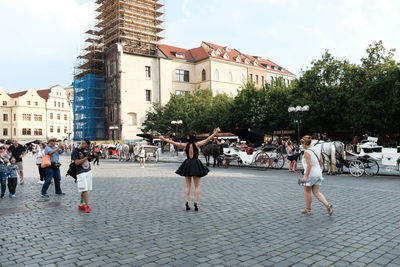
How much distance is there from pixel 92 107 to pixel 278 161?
5062cm

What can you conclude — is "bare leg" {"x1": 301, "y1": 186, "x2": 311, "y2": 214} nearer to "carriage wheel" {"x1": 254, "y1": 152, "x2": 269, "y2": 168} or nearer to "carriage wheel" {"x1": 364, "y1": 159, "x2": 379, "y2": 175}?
"carriage wheel" {"x1": 364, "y1": 159, "x2": 379, "y2": 175}

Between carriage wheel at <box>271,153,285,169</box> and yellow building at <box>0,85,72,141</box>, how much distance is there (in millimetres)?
76271

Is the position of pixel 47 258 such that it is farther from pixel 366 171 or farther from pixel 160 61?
pixel 160 61

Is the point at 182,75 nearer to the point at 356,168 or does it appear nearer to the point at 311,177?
the point at 356,168

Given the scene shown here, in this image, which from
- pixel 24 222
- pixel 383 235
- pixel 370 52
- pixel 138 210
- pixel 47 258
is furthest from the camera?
pixel 370 52

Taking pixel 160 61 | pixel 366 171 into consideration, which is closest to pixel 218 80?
pixel 160 61

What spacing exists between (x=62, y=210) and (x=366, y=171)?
13.0 m

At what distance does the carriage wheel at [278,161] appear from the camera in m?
19.8

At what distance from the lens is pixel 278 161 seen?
65.6ft

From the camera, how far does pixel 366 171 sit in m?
15.5

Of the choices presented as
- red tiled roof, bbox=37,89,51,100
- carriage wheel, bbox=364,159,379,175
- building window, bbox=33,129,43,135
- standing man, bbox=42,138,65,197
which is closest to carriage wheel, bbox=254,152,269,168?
carriage wheel, bbox=364,159,379,175

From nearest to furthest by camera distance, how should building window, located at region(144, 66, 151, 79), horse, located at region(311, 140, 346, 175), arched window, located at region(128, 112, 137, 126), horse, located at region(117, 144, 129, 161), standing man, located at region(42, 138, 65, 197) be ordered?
standing man, located at region(42, 138, 65, 197) → horse, located at region(311, 140, 346, 175) → horse, located at region(117, 144, 129, 161) → arched window, located at region(128, 112, 137, 126) → building window, located at region(144, 66, 151, 79)

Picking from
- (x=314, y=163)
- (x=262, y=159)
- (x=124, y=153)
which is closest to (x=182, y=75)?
(x=124, y=153)

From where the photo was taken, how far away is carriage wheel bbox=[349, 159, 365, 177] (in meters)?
15.0
